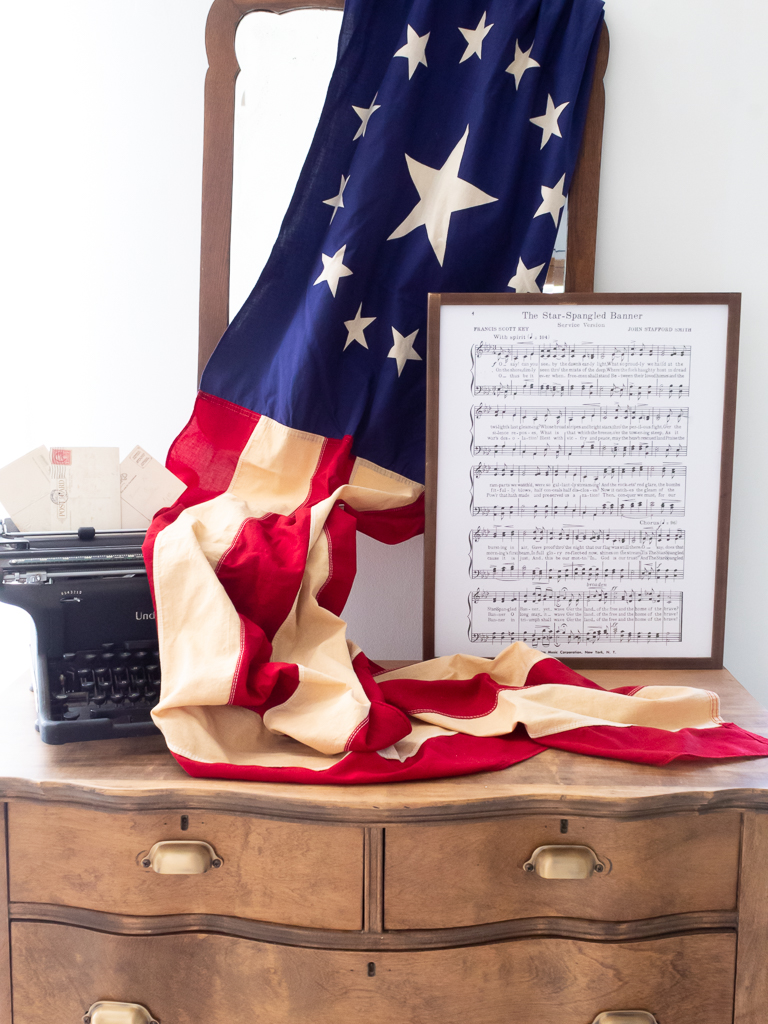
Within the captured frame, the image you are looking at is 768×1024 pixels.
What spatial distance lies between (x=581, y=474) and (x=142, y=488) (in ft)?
2.72

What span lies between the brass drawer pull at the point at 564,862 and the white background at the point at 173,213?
656mm

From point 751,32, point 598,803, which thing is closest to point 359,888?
point 598,803

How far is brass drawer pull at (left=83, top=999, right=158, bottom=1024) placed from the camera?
1028 millimetres

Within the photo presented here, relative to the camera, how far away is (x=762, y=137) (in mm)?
1491

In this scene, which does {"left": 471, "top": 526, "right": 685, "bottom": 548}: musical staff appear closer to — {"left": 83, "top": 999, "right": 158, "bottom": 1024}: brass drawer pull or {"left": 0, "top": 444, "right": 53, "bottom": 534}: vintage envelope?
{"left": 0, "top": 444, "right": 53, "bottom": 534}: vintage envelope

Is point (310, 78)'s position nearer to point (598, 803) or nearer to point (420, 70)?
point (420, 70)

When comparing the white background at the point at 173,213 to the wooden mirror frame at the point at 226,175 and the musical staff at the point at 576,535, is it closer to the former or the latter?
the wooden mirror frame at the point at 226,175

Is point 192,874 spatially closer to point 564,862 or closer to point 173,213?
point 564,862

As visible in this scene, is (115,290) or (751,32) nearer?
(751,32)

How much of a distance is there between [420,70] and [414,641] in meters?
1.18

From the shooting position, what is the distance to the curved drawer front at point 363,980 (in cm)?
102

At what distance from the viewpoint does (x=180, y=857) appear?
1.01 metres

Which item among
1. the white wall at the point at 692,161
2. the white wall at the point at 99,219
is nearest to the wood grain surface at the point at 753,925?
the white wall at the point at 692,161

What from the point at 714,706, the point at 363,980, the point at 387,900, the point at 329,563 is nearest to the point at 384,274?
the point at 329,563
